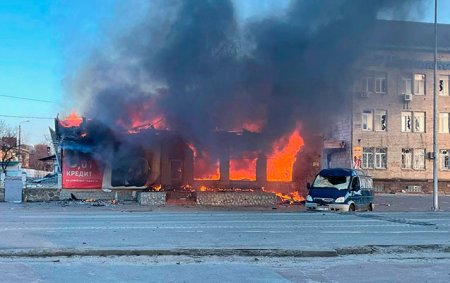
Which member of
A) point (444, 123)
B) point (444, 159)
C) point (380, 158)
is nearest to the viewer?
point (380, 158)

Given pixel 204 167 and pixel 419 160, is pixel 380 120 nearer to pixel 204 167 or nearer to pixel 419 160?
pixel 419 160

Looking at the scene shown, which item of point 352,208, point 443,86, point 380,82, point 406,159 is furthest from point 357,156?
point 352,208

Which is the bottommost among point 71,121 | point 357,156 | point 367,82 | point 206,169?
point 206,169

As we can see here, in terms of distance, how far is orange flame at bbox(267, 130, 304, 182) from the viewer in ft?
90.1

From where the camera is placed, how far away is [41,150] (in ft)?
354

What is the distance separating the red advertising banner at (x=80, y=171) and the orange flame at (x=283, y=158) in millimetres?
9492

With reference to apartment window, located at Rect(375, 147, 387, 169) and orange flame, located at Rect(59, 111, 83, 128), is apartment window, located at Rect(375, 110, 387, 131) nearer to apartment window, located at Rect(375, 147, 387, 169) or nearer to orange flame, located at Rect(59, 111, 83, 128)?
apartment window, located at Rect(375, 147, 387, 169)

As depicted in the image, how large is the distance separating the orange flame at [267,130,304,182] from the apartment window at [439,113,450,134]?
67.3 ft

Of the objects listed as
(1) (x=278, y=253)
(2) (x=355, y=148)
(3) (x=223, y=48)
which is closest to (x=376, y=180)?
(2) (x=355, y=148)

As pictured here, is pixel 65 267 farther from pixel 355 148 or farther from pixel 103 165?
pixel 355 148

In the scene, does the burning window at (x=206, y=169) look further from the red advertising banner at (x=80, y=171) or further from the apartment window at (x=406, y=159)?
the apartment window at (x=406, y=159)

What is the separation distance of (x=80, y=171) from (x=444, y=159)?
3073 cm

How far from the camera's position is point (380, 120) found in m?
42.3

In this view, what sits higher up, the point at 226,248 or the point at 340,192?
the point at 340,192
